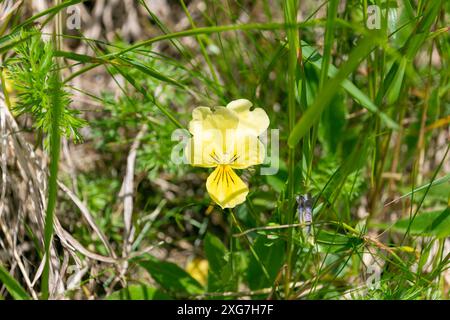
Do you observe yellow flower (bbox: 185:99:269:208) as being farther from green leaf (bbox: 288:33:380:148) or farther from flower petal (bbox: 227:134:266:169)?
green leaf (bbox: 288:33:380:148)

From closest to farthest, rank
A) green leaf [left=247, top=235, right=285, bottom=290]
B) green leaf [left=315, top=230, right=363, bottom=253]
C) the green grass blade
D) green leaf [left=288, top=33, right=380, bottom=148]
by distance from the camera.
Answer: green leaf [left=288, top=33, right=380, bottom=148] < the green grass blade < green leaf [left=315, top=230, right=363, bottom=253] < green leaf [left=247, top=235, right=285, bottom=290]

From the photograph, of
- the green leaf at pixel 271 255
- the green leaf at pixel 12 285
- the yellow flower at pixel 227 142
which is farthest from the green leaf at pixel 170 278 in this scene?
the yellow flower at pixel 227 142

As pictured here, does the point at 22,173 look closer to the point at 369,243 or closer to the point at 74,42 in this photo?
the point at 369,243

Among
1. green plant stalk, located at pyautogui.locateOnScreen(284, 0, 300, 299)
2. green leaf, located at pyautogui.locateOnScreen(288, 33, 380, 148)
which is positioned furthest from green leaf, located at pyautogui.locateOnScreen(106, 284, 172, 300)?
green leaf, located at pyautogui.locateOnScreen(288, 33, 380, 148)

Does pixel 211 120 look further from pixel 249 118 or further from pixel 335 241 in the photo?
pixel 335 241

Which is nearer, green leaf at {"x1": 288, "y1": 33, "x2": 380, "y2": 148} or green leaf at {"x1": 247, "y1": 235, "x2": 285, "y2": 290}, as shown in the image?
green leaf at {"x1": 288, "y1": 33, "x2": 380, "y2": 148}

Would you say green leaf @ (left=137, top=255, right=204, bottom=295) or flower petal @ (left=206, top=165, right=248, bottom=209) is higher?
flower petal @ (left=206, top=165, right=248, bottom=209)
